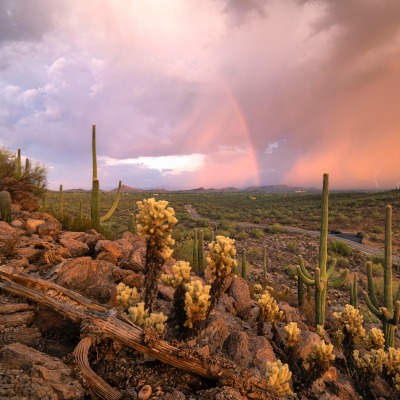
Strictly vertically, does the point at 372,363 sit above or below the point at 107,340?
below

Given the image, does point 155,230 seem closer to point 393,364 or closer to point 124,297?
point 124,297

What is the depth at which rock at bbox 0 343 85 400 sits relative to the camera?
2059mm

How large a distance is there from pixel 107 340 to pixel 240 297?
4882mm

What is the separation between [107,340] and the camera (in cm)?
280

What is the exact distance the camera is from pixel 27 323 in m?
3.32

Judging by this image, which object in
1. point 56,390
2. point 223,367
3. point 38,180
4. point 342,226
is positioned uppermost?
point 38,180

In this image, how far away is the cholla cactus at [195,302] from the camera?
12.5 ft

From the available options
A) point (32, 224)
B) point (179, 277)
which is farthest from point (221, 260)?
point (32, 224)

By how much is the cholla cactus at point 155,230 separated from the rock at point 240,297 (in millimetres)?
3463

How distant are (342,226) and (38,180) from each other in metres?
35.2

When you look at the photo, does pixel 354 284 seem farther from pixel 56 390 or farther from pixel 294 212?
pixel 294 212

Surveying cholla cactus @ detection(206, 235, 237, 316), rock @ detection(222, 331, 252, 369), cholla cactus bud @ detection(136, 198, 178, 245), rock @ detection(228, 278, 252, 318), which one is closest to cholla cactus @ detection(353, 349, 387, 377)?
rock @ detection(228, 278, 252, 318)

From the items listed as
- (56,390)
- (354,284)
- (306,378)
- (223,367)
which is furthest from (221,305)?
(354,284)

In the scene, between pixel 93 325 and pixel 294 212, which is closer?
pixel 93 325
